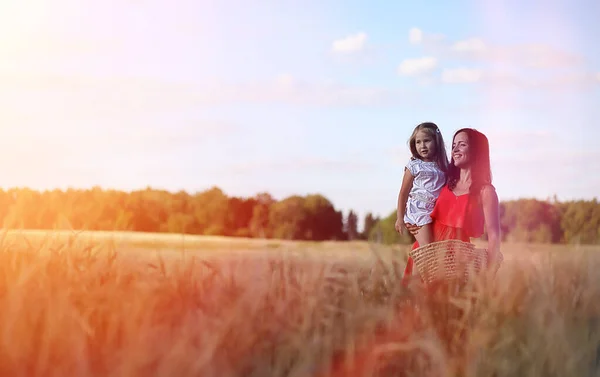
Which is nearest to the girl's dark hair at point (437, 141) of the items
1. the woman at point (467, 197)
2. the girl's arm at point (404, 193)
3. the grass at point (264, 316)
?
the woman at point (467, 197)

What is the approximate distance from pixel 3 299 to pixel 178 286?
701 mm

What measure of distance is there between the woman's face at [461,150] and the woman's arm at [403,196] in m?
0.47

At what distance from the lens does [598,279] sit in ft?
13.7

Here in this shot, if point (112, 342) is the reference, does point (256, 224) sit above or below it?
above

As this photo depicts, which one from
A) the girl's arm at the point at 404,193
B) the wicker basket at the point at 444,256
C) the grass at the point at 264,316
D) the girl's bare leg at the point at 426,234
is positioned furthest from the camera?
the girl's arm at the point at 404,193

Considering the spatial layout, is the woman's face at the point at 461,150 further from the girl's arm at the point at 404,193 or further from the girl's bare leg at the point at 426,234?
the girl's bare leg at the point at 426,234

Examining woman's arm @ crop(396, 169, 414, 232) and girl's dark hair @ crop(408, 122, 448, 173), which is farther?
woman's arm @ crop(396, 169, 414, 232)

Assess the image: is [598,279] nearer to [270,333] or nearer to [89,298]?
[270,333]

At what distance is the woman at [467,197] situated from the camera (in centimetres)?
593

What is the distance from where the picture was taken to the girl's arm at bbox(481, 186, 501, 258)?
5.82m

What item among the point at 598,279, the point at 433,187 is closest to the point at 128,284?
the point at 598,279

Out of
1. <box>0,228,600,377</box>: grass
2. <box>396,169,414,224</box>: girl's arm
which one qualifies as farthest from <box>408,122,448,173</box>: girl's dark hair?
<box>0,228,600,377</box>: grass

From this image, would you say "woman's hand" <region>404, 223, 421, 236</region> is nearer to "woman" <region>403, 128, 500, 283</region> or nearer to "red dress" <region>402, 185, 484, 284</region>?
"woman" <region>403, 128, 500, 283</region>

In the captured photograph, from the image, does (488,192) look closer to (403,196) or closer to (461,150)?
(461,150)
